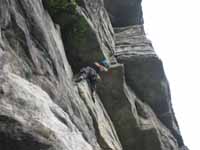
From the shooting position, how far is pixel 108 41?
1151 inches

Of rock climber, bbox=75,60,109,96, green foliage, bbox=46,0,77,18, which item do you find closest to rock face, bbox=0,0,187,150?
green foliage, bbox=46,0,77,18

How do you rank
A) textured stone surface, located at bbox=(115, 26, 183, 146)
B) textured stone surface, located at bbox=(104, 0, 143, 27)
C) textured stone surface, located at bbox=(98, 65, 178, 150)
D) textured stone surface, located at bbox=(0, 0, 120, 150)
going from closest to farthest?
textured stone surface, located at bbox=(0, 0, 120, 150) → textured stone surface, located at bbox=(98, 65, 178, 150) → textured stone surface, located at bbox=(115, 26, 183, 146) → textured stone surface, located at bbox=(104, 0, 143, 27)

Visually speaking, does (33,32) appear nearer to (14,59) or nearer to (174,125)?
(14,59)

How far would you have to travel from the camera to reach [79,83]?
68.8 feet

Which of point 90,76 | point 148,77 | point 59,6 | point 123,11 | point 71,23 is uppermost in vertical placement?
point 59,6

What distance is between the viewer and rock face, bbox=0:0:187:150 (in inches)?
408

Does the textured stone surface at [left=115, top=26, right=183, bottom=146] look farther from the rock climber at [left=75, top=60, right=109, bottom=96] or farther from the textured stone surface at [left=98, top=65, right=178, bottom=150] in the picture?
the rock climber at [left=75, top=60, right=109, bottom=96]

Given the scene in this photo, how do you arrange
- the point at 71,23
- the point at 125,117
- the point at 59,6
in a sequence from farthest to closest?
the point at 125,117
the point at 71,23
the point at 59,6

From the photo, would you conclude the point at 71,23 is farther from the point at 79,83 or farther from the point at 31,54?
the point at 31,54

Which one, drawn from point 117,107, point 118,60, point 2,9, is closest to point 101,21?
point 118,60

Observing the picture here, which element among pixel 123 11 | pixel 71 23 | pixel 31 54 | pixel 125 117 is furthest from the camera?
pixel 123 11

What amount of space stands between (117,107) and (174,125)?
6829 millimetres

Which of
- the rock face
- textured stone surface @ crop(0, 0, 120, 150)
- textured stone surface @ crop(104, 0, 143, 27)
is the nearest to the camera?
the rock face

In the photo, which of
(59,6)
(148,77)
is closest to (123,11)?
(148,77)
